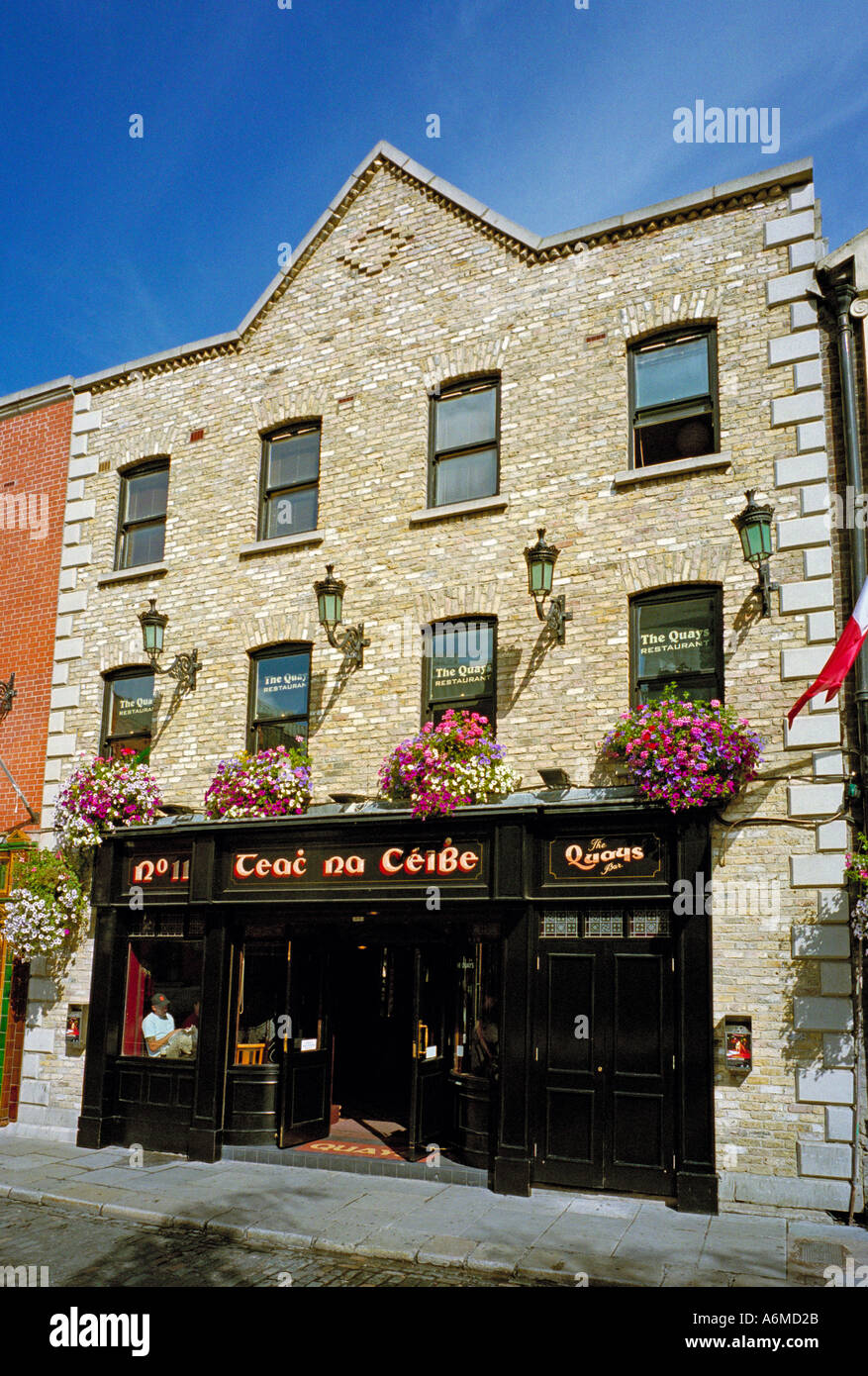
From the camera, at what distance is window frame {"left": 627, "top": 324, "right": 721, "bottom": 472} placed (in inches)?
452

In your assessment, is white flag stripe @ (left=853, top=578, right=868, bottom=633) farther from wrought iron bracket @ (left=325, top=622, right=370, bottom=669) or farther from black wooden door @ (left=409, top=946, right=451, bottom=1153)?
black wooden door @ (left=409, top=946, right=451, bottom=1153)

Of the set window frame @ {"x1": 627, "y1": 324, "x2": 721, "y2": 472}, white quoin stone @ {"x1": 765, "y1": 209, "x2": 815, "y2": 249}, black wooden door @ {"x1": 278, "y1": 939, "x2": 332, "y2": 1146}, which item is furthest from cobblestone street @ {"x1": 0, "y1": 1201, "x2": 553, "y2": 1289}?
white quoin stone @ {"x1": 765, "y1": 209, "x2": 815, "y2": 249}

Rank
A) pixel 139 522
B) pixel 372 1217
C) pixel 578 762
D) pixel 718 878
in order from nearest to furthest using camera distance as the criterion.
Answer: pixel 372 1217, pixel 718 878, pixel 578 762, pixel 139 522

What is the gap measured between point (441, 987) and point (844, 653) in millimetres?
5960

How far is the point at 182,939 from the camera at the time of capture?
13.2 metres

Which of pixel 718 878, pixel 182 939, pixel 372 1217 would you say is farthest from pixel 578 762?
pixel 182 939

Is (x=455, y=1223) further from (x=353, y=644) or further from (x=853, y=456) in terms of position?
(x=853, y=456)

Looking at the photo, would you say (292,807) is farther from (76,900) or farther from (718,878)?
(718,878)

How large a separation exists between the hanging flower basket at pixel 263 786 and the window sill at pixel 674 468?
4998mm

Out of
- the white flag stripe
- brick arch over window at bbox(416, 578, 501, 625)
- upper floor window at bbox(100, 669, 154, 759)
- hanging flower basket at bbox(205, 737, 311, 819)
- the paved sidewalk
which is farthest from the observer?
upper floor window at bbox(100, 669, 154, 759)

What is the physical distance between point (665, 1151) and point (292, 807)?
549 centimetres

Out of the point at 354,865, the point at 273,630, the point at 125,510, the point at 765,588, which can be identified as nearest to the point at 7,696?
the point at 125,510

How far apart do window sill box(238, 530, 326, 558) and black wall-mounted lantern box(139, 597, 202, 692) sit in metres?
1.43

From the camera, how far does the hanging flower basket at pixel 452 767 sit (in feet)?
36.7
